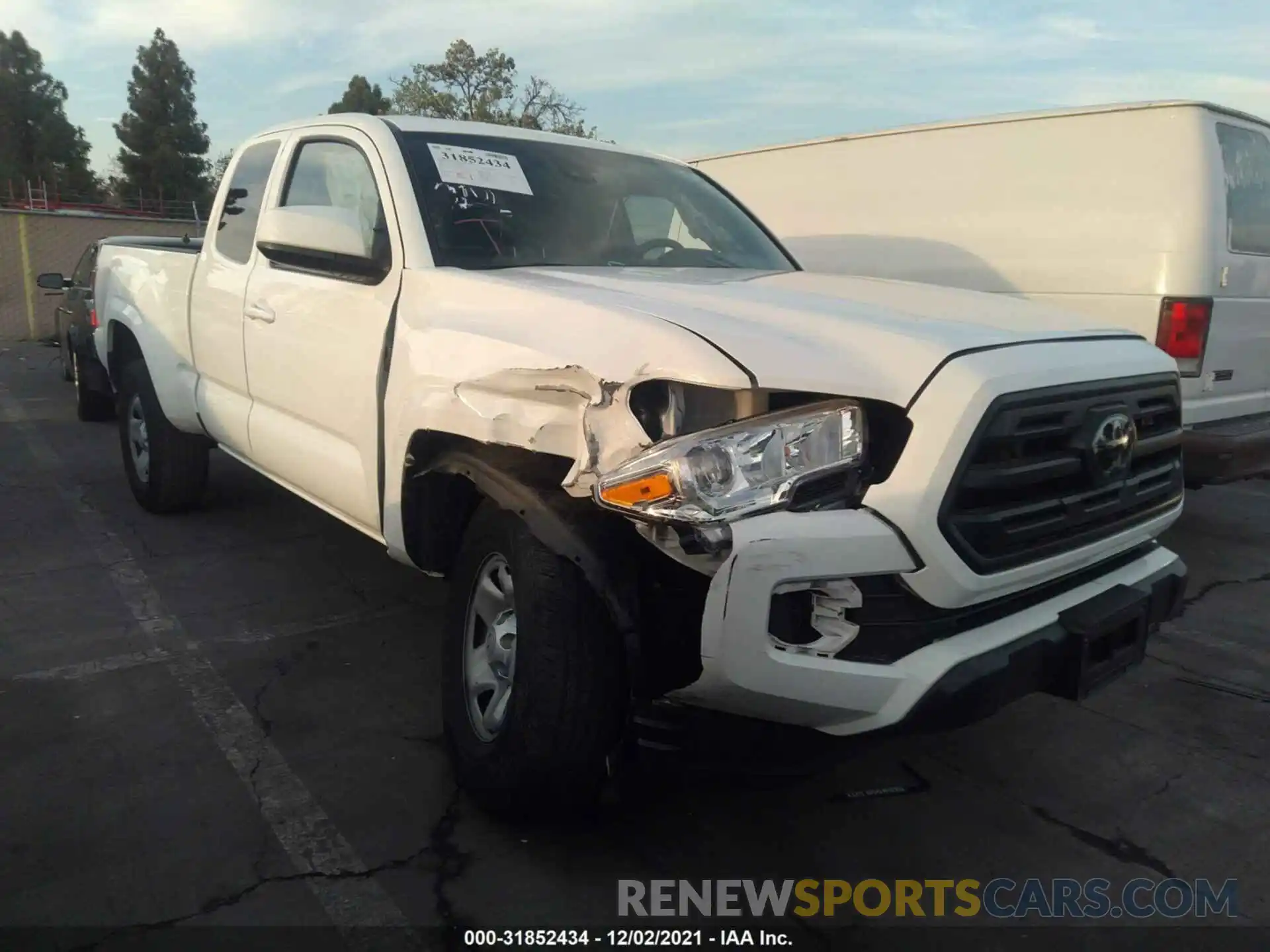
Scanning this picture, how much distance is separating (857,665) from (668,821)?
3.11 ft

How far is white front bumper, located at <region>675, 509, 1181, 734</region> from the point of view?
2033mm

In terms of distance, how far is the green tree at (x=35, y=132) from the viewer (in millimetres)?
57875

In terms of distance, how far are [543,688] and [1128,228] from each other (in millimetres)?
4125

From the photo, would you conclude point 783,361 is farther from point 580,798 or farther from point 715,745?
point 580,798

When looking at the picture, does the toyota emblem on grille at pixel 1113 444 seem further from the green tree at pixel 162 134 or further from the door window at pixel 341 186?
the green tree at pixel 162 134

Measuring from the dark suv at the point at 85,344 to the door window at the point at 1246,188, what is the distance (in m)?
8.16

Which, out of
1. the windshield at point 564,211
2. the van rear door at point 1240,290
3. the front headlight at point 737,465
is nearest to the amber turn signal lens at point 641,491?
the front headlight at point 737,465

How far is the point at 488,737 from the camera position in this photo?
2734 mm

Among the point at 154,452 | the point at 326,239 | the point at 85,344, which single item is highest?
the point at 326,239

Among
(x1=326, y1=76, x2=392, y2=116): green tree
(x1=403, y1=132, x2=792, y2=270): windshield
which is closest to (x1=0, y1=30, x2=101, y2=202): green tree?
(x1=326, y1=76, x2=392, y2=116): green tree

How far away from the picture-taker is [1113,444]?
251cm

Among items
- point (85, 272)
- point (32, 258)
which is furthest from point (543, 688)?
point (32, 258)

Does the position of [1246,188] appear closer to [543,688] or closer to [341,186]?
[341,186]

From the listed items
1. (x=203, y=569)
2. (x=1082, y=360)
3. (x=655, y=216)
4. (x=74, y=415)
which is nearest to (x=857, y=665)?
(x=1082, y=360)
